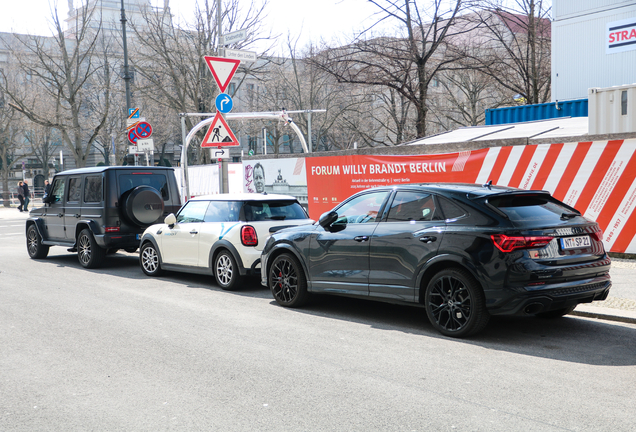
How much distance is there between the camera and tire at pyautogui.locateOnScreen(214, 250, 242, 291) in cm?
945

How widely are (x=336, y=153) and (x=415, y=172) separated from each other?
99.5 inches

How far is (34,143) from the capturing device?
5556 cm

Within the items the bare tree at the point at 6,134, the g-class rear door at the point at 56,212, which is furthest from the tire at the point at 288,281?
the bare tree at the point at 6,134

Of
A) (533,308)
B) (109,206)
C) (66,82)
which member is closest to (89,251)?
(109,206)

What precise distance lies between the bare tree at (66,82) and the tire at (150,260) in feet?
68.9

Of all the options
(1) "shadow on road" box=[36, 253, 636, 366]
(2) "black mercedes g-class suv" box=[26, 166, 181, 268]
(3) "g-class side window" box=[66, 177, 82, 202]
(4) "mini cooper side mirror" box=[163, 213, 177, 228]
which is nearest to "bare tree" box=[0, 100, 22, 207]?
(3) "g-class side window" box=[66, 177, 82, 202]

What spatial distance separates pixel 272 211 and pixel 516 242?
464 centimetres

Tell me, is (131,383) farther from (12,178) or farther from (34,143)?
(12,178)

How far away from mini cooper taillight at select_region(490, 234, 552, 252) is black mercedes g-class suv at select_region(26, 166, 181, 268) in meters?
8.07

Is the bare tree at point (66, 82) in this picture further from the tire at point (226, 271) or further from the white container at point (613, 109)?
the white container at point (613, 109)

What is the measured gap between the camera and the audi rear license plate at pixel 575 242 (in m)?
6.11

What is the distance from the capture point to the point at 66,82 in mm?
33375

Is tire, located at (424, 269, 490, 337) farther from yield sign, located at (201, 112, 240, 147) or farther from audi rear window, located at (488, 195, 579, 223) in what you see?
yield sign, located at (201, 112, 240, 147)

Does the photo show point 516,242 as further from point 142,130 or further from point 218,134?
point 142,130
